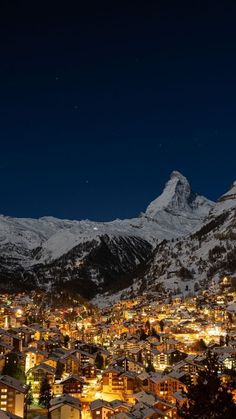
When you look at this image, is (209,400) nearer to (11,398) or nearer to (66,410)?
(66,410)

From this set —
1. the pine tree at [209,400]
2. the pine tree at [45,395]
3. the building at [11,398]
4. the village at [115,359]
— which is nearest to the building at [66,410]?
the village at [115,359]

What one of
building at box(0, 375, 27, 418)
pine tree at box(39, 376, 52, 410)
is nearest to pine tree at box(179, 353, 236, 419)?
building at box(0, 375, 27, 418)

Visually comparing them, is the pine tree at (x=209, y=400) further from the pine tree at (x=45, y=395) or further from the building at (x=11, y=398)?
the pine tree at (x=45, y=395)

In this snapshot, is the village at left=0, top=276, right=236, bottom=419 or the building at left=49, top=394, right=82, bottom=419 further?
the village at left=0, top=276, right=236, bottom=419

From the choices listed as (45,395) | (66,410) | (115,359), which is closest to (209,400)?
(66,410)

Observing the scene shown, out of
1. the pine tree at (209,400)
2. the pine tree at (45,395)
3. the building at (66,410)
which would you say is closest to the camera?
the pine tree at (209,400)

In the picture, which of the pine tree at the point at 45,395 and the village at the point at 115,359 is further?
the pine tree at the point at 45,395

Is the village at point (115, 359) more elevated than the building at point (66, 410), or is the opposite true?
the village at point (115, 359)

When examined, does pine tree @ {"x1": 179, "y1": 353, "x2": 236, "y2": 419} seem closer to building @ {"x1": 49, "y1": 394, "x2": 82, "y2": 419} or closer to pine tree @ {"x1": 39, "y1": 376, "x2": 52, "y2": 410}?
building @ {"x1": 49, "y1": 394, "x2": 82, "y2": 419}
